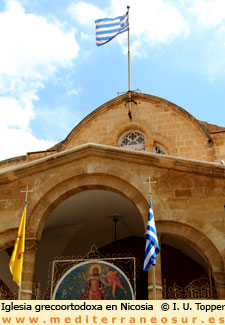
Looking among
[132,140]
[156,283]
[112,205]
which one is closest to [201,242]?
[156,283]

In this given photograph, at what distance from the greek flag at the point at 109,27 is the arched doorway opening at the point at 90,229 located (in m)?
7.39

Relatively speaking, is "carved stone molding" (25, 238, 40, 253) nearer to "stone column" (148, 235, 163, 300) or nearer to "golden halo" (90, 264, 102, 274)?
"golden halo" (90, 264, 102, 274)

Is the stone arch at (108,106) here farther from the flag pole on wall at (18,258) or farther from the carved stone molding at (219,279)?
the carved stone molding at (219,279)

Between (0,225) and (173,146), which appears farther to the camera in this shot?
(173,146)

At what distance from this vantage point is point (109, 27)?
16219mm

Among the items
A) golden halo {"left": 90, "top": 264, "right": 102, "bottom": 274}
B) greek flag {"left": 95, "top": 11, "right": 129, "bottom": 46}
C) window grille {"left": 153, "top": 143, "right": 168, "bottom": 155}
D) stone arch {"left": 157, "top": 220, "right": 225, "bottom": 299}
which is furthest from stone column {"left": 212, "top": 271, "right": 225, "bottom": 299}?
greek flag {"left": 95, "top": 11, "right": 129, "bottom": 46}

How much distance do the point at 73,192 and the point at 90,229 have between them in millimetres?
3445

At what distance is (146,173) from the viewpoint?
8875 millimetres

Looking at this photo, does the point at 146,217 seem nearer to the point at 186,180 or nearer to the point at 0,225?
the point at 186,180

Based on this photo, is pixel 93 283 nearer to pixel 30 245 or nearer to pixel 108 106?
pixel 30 245

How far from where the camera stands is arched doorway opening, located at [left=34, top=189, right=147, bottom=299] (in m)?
10.5

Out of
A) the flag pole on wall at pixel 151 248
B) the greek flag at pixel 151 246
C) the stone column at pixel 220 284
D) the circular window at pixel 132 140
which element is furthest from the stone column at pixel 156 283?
the circular window at pixel 132 140

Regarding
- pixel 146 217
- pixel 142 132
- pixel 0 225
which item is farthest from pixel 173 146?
pixel 0 225
